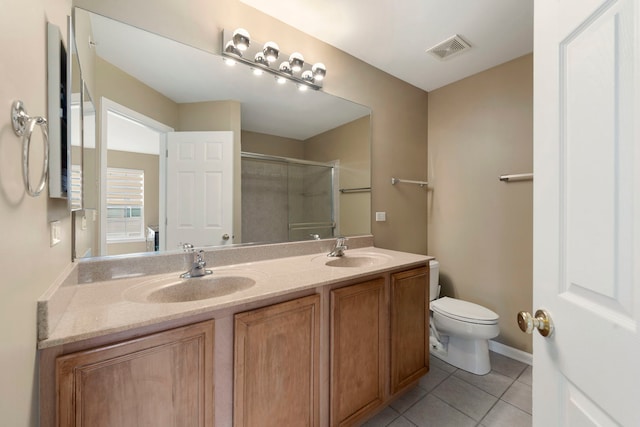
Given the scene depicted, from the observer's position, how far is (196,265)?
4.25ft

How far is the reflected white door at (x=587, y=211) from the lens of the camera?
446mm

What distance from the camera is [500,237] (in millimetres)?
2203

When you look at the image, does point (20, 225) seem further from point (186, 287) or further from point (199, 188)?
point (199, 188)

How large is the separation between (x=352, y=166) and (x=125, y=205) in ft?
5.21

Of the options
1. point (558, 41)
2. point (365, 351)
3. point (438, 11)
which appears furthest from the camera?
point (438, 11)

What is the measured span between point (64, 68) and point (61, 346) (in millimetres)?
889

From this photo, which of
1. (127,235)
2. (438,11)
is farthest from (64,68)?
(438,11)

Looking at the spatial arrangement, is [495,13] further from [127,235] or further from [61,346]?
[61,346]

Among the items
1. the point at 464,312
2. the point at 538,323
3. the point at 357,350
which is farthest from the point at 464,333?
the point at 538,323

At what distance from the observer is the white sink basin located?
3.57 feet

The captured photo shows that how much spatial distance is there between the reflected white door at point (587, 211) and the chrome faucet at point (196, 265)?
1.36 meters

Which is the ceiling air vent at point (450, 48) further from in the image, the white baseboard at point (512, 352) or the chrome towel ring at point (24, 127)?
the white baseboard at point (512, 352)

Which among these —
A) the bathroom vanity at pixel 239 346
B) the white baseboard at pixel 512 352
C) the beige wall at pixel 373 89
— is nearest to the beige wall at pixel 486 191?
the white baseboard at pixel 512 352

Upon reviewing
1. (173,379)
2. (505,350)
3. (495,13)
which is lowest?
(505,350)
